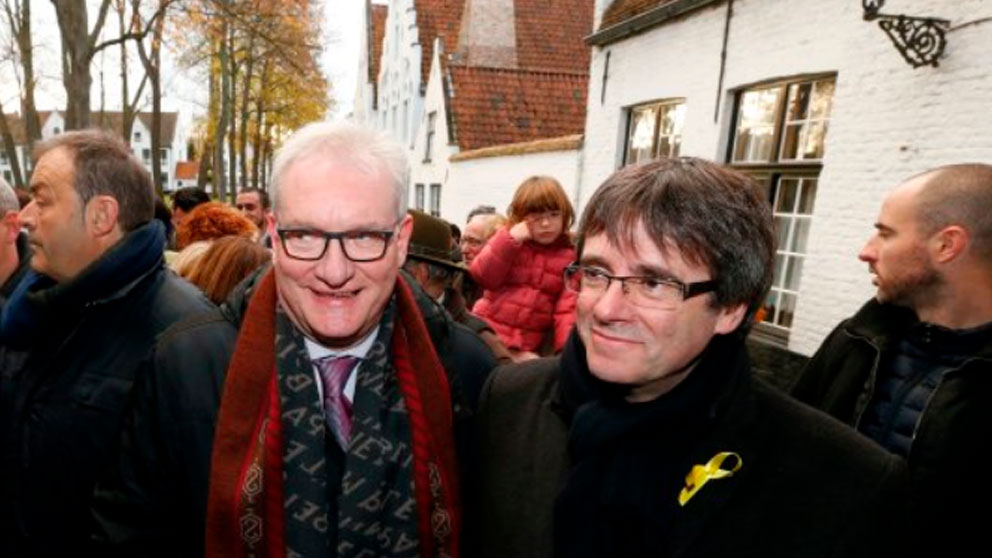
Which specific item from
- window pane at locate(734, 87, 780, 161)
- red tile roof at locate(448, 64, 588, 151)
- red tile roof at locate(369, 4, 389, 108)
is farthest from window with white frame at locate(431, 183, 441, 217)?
red tile roof at locate(369, 4, 389, 108)

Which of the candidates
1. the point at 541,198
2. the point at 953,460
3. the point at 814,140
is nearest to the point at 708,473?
the point at 953,460

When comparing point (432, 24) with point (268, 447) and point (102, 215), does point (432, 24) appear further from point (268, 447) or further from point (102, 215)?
point (268, 447)

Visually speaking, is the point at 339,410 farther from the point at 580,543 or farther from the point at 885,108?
the point at 885,108

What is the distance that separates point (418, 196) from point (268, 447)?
19.2 meters

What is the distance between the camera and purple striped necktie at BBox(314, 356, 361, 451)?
174 cm

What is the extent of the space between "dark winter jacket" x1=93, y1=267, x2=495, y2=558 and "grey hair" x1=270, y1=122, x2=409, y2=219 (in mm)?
423

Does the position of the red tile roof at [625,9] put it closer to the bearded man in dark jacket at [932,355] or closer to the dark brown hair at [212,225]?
the dark brown hair at [212,225]

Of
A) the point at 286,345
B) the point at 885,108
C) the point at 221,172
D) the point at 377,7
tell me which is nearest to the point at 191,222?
the point at 286,345

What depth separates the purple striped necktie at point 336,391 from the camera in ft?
5.71

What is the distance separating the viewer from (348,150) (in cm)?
162

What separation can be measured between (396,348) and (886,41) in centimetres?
528

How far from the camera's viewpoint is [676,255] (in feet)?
4.79

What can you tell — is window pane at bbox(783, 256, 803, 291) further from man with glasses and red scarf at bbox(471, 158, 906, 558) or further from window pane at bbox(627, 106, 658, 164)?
man with glasses and red scarf at bbox(471, 158, 906, 558)

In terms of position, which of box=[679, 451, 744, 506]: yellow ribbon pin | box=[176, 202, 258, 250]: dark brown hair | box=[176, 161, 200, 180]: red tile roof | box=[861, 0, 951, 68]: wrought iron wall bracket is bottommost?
box=[176, 161, 200, 180]: red tile roof
